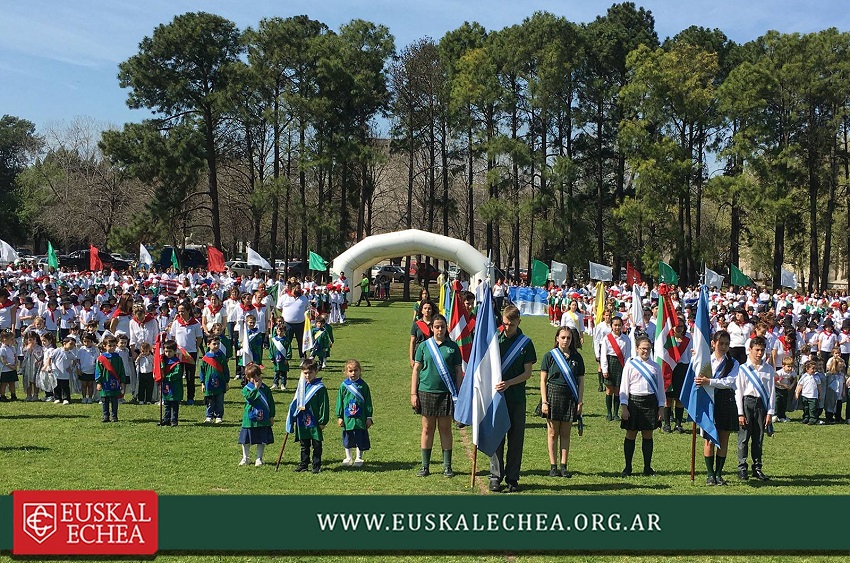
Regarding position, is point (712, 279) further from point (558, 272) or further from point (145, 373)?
point (145, 373)

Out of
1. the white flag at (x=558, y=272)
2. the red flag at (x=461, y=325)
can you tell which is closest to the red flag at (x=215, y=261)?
the white flag at (x=558, y=272)

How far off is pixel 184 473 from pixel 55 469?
1.60 metres

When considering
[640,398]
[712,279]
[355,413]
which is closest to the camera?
[640,398]

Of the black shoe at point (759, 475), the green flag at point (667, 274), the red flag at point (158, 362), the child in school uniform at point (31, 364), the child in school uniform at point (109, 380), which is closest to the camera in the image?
the black shoe at point (759, 475)

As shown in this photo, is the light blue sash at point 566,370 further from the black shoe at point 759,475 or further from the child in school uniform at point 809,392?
the child in school uniform at point 809,392

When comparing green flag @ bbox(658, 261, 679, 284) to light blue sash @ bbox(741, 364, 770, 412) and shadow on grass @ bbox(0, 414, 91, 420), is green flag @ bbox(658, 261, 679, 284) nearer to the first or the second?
shadow on grass @ bbox(0, 414, 91, 420)

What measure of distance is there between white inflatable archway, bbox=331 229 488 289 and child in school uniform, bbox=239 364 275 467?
30813 mm

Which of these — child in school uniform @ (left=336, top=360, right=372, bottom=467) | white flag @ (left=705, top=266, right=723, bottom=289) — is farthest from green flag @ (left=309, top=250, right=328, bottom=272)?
child in school uniform @ (left=336, top=360, right=372, bottom=467)

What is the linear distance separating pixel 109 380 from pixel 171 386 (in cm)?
121

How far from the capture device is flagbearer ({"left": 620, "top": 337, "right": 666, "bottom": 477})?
10656 mm

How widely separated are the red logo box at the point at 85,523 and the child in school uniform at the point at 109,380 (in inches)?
295

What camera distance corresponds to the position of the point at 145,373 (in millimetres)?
16844

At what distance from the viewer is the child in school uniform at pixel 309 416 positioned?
11.1 meters

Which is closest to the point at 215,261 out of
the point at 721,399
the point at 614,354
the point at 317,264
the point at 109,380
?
the point at 317,264
